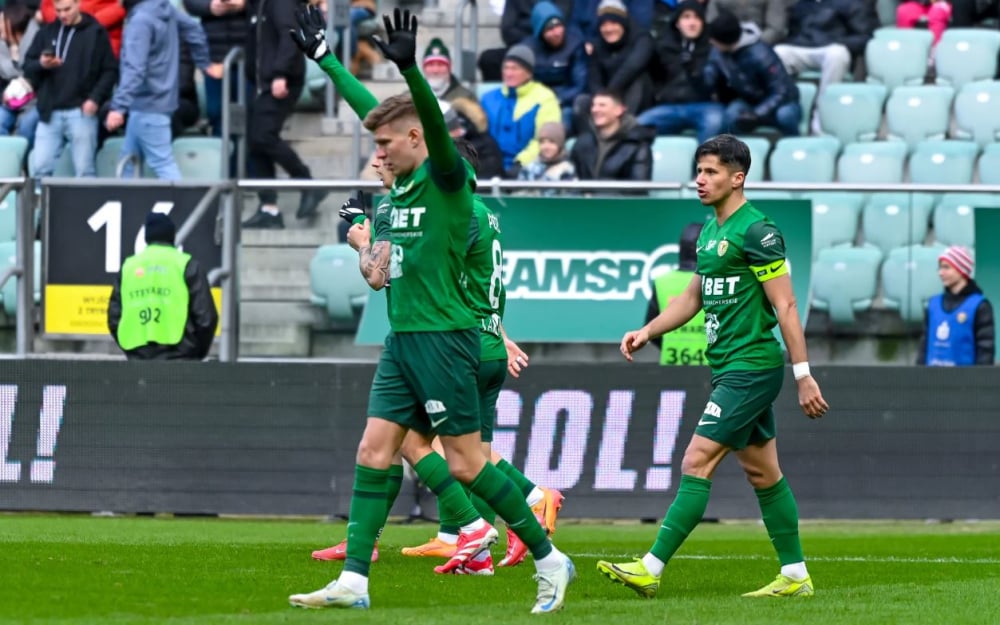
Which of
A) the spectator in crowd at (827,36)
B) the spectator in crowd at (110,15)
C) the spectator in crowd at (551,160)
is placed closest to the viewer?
the spectator in crowd at (551,160)

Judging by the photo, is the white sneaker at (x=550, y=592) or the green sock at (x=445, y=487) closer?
the white sneaker at (x=550, y=592)

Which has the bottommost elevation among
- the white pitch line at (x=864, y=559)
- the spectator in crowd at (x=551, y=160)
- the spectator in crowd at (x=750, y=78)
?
the white pitch line at (x=864, y=559)

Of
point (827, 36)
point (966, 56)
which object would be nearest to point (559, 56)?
point (827, 36)

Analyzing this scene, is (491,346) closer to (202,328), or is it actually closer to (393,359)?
(393,359)

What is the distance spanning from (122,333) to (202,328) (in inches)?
26.4

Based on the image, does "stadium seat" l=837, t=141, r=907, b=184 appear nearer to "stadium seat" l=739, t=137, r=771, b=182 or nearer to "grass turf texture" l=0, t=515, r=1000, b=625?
"stadium seat" l=739, t=137, r=771, b=182

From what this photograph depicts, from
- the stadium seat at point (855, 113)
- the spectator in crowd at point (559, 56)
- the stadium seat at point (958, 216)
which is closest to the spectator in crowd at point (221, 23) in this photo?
the spectator in crowd at point (559, 56)

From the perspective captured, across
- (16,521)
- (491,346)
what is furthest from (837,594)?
(16,521)

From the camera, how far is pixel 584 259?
1528 centimetres

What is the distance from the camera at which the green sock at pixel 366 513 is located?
304 inches

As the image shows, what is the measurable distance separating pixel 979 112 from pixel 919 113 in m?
0.60

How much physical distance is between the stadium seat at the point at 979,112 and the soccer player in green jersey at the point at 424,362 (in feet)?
38.5

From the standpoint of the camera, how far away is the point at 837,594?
8969 mm

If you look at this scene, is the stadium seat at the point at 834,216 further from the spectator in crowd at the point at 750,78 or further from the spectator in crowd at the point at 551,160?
the spectator in crowd at the point at 750,78
